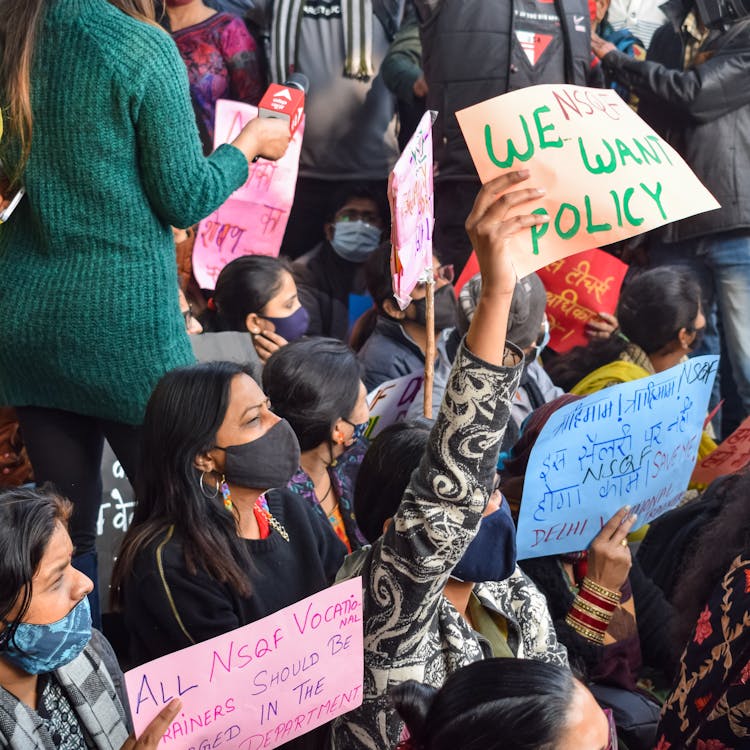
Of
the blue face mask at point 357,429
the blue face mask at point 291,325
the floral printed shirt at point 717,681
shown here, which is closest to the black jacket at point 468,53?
the blue face mask at point 291,325

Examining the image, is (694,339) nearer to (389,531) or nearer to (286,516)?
(286,516)

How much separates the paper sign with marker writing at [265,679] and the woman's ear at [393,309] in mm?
2220

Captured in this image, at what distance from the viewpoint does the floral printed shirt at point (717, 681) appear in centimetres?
209

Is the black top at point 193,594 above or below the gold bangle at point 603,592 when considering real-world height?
above

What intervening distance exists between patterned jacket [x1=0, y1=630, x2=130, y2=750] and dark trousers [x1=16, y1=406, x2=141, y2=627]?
0.60m

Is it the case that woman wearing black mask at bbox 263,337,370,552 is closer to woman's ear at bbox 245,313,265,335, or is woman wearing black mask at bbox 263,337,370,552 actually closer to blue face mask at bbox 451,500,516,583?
blue face mask at bbox 451,500,516,583

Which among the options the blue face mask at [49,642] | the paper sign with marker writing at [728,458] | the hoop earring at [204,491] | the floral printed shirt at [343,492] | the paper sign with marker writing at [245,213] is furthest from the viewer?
the paper sign with marker writing at [245,213]

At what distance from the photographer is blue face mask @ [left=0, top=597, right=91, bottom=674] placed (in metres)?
2.20

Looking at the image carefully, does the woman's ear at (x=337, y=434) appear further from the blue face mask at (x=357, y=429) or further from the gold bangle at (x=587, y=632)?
the gold bangle at (x=587, y=632)

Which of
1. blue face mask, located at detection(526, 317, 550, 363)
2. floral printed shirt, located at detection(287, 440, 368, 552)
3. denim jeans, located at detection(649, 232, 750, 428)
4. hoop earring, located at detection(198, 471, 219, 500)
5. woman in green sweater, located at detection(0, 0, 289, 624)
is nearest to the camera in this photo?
hoop earring, located at detection(198, 471, 219, 500)

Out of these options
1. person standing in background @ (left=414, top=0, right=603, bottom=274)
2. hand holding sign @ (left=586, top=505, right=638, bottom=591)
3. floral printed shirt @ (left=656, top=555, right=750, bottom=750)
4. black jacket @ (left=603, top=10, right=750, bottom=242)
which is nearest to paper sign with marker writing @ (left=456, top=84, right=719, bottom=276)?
floral printed shirt @ (left=656, top=555, right=750, bottom=750)

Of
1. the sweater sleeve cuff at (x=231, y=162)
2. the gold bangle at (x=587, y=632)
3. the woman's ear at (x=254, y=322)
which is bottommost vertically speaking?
the gold bangle at (x=587, y=632)

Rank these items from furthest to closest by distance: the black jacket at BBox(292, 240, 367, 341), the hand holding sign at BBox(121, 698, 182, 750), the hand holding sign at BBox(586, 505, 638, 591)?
1. the black jacket at BBox(292, 240, 367, 341)
2. the hand holding sign at BBox(586, 505, 638, 591)
3. the hand holding sign at BBox(121, 698, 182, 750)

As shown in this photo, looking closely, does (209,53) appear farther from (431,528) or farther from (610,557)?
(431,528)
